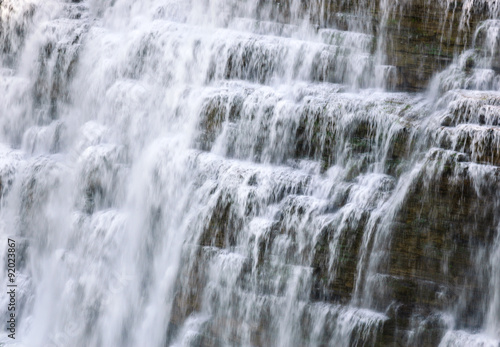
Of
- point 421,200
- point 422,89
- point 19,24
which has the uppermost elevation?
point 19,24

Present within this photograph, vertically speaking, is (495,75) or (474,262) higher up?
(495,75)

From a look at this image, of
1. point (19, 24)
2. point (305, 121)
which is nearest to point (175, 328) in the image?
point (305, 121)

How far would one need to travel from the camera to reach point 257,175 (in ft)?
39.2

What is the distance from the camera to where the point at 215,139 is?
12.8 m

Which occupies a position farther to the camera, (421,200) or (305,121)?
(305,121)

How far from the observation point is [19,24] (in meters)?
16.8

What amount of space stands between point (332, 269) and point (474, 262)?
210cm

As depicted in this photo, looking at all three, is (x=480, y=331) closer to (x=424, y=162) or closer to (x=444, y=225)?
(x=444, y=225)

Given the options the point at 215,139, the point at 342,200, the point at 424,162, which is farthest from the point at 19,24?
the point at 424,162

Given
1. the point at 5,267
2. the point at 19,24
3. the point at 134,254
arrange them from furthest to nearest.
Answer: the point at 19,24 → the point at 5,267 → the point at 134,254

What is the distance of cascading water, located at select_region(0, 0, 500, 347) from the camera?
33.7 ft

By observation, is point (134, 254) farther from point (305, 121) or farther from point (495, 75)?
point (495, 75)

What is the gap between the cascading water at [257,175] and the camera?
10.3m

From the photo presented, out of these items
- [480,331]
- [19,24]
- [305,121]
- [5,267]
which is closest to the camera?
[480,331]
